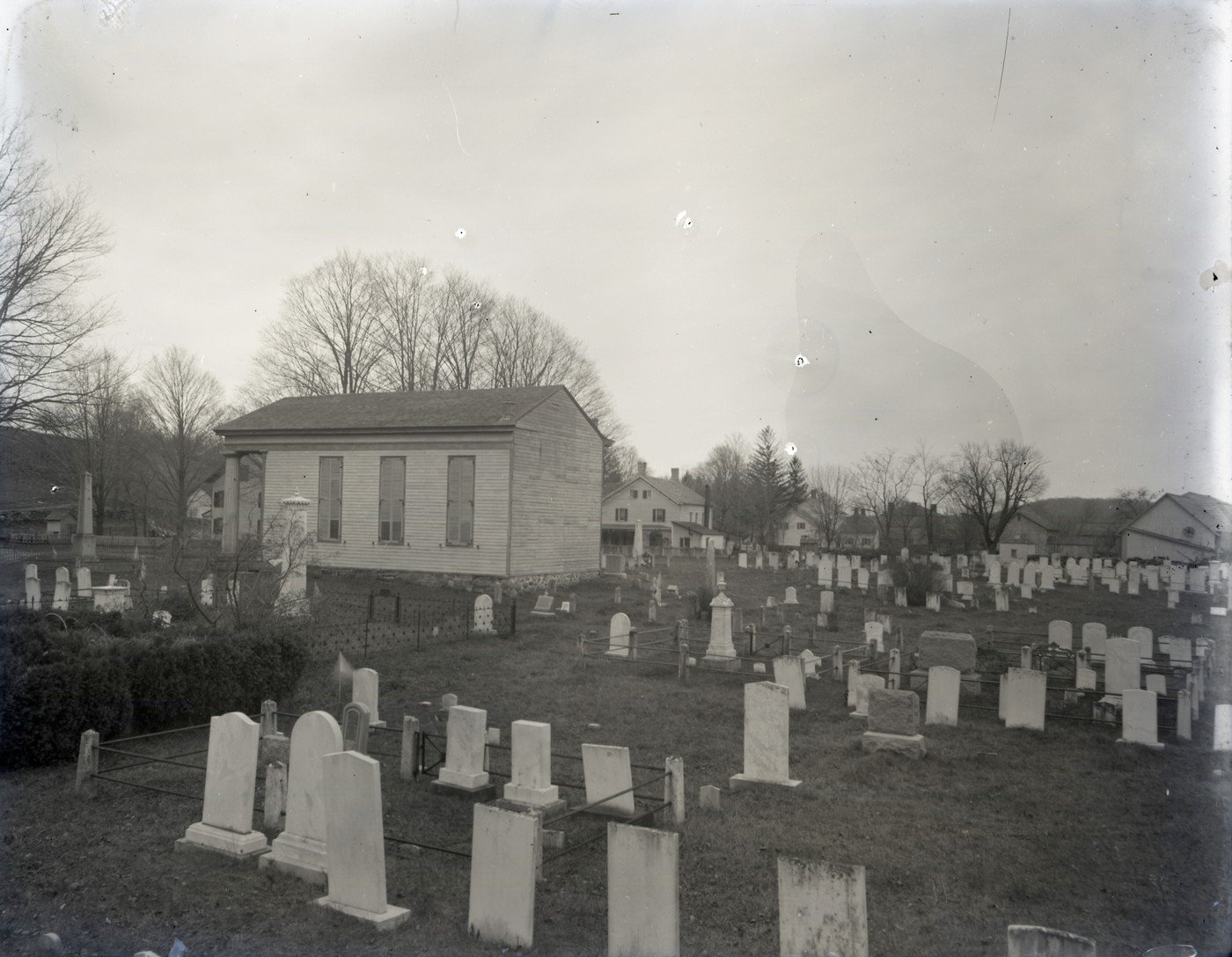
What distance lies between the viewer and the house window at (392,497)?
86.8 feet

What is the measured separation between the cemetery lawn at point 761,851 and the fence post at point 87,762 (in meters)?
0.16

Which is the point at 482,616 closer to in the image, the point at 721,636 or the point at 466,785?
the point at 721,636

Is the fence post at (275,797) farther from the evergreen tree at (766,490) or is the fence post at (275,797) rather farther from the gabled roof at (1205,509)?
the evergreen tree at (766,490)

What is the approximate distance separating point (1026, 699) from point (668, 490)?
63.6m

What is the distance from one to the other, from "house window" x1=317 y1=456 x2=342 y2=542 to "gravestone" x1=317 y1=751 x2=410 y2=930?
23.0m

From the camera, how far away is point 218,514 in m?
55.6

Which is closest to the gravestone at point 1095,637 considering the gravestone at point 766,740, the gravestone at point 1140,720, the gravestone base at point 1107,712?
the gravestone base at point 1107,712

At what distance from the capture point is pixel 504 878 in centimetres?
494


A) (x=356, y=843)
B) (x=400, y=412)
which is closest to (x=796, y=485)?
(x=400, y=412)

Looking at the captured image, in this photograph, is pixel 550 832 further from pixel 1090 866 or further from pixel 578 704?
pixel 578 704

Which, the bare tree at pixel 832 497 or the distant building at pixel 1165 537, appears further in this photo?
the bare tree at pixel 832 497

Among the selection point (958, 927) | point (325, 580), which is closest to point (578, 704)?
point (958, 927)

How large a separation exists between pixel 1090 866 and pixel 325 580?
76.5 ft

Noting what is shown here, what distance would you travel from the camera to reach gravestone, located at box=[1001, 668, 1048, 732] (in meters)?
10.7
